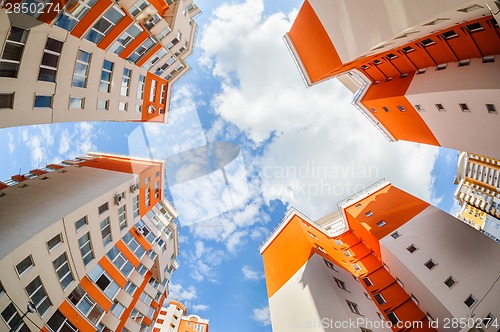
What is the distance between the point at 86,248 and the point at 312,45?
27.7 metres

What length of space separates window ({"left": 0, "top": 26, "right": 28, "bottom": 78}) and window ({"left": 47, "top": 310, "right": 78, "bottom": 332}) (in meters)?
15.5

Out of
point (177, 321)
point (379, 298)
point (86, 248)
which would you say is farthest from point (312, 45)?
point (177, 321)

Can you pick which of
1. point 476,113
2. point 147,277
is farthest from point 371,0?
point 147,277

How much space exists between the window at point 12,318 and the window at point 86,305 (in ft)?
17.0

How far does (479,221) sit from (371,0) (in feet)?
219

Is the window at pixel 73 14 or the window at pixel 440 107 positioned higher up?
the window at pixel 440 107

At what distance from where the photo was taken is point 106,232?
21.2 meters

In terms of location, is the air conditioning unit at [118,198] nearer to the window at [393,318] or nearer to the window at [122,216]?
the window at [122,216]

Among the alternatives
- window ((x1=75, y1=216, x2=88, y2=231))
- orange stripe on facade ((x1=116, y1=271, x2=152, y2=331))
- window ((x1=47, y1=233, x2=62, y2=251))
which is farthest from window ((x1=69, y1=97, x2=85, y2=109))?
orange stripe on facade ((x1=116, y1=271, x2=152, y2=331))

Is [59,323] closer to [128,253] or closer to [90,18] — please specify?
[128,253]

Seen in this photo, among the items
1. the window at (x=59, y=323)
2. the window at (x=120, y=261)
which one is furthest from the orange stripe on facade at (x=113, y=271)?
the window at (x=59, y=323)

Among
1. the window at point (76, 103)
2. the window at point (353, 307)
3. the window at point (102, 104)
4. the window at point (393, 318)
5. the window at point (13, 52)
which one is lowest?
the window at point (393, 318)

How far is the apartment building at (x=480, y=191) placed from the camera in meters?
48.7

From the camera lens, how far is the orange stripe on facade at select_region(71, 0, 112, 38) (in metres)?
14.4
